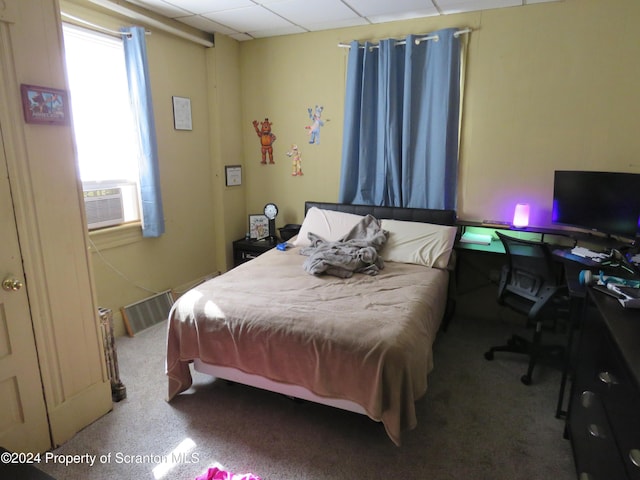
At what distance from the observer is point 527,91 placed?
321 centimetres

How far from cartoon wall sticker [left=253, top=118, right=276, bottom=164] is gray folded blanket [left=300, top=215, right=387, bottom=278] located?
123cm

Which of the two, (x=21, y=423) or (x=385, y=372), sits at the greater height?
(x=385, y=372)

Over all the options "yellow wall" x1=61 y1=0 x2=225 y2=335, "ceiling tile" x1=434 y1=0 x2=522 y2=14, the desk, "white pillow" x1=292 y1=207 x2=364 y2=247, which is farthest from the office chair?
"yellow wall" x1=61 y1=0 x2=225 y2=335

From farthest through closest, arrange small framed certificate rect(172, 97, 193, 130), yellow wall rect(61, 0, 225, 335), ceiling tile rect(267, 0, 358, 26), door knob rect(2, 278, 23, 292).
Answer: small framed certificate rect(172, 97, 193, 130)
yellow wall rect(61, 0, 225, 335)
ceiling tile rect(267, 0, 358, 26)
door knob rect(2, 278, 23, 292)

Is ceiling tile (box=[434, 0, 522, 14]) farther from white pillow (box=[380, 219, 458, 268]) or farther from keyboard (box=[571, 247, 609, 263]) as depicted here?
keyboard (box=[571, 247, 609, 263])

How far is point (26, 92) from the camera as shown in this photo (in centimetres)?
184

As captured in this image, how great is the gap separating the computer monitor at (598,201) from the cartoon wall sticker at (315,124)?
2.15 metres

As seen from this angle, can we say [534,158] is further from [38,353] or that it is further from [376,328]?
[38,353]

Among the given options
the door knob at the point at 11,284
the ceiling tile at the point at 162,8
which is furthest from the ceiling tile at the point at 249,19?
the door knob at the point at 11,284

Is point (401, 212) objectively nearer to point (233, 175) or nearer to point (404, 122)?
point (404, 122)

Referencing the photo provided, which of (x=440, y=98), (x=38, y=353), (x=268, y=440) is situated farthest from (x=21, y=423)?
(x=440, y=98)

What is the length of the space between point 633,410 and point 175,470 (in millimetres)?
1894

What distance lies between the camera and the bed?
1926 millimetres

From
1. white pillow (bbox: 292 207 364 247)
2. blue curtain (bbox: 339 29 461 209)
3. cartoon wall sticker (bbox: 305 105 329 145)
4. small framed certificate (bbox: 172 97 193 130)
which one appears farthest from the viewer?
cartoon wall sticker (bbox: 305 105 329 145)
